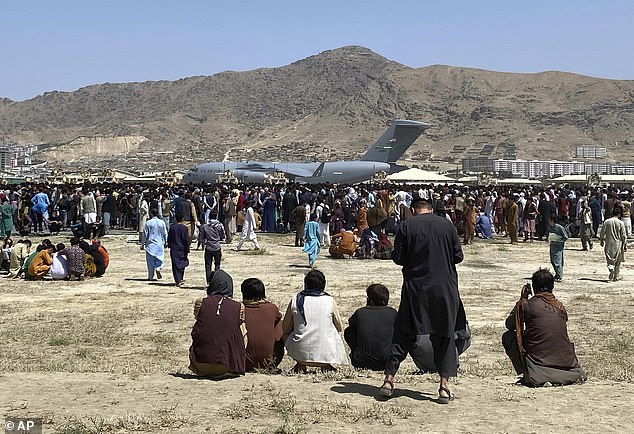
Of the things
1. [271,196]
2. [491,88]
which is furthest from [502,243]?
[491,88]

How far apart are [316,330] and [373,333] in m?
0.57

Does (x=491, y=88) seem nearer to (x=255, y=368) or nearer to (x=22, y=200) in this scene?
(x=22, y=200)

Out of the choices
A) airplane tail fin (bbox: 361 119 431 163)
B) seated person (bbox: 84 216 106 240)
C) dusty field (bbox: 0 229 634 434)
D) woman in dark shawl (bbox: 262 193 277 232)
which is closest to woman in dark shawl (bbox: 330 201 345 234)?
woman in dark shawl (bbox: 262 193 277 232)

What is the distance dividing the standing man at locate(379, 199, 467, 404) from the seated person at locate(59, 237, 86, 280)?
985 centimetres

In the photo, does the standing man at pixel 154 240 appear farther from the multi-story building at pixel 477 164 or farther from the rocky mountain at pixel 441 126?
the rocky mountain at pixel 441 126

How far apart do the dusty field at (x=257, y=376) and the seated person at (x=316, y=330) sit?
0.74 feet

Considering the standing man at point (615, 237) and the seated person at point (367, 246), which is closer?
the standing man at point (615, 237)

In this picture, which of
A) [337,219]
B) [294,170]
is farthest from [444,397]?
[294,170]

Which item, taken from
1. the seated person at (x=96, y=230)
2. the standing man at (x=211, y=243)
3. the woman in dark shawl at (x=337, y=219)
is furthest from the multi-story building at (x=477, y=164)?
the standing man at (x=211, y=243)

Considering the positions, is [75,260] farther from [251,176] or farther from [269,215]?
[251,176]

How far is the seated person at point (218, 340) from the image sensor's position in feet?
22.7

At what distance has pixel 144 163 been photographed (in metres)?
143

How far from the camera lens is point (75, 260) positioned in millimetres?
14742

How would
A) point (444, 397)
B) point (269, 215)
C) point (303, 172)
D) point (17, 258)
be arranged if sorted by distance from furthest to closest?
point (303, 172) → point (269, 215) → point (17, 258) → point (444, 397)
